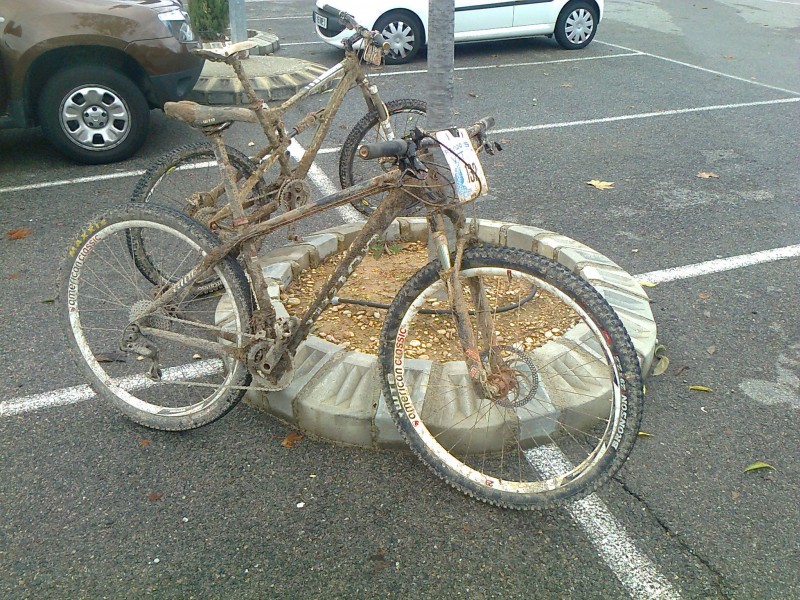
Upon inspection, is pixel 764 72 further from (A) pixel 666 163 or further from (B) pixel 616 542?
(B) pixel 616 542

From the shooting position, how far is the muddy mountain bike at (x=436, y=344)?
2.45m

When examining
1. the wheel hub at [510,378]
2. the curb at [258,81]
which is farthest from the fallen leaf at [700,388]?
the curb at [258,81]

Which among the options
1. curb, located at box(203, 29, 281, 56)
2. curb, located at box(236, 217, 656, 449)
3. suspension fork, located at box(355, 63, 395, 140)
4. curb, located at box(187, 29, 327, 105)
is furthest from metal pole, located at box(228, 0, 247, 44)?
curb, located at box(236, 217, 656, 449)

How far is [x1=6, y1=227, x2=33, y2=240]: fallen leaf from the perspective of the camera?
4.96m

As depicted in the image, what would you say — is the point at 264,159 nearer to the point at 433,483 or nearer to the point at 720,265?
the point at 433,483

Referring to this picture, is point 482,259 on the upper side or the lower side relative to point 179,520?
upper

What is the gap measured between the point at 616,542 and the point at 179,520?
1.61 m

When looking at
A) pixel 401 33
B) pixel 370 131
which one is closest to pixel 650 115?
pixel 401 33

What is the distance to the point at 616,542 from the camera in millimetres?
2574

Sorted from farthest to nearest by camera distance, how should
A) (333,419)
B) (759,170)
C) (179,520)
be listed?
(759,170)
(333,419)
(179,520)

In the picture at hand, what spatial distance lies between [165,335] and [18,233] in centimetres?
269

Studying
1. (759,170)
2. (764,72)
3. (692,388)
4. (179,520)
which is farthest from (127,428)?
(764,72)

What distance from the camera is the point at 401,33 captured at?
10031 millimetres

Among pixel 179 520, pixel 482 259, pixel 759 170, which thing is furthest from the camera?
pixel 759 170
